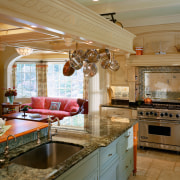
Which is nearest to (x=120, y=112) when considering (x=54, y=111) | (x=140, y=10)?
(x=140, y=10)

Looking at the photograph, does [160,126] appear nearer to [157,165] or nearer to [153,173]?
[157,165]

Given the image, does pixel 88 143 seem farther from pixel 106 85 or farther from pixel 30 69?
pixel 30 69

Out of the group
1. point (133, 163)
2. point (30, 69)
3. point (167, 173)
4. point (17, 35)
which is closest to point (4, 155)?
point (17, 35)

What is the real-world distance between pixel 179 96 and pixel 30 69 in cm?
620

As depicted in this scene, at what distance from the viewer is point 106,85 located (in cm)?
556

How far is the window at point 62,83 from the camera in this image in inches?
347

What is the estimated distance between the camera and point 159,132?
15.5 feet

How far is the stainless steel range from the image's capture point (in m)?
4.57

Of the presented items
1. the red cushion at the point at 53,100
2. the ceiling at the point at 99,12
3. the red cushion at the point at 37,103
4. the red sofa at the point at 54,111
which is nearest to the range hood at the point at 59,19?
the ceiling at the point at 99,12

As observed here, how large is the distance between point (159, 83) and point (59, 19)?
430cm

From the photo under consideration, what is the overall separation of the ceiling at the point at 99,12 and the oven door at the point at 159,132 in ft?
7.15

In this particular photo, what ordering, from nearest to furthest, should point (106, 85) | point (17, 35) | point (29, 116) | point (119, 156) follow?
point (17, 35) → point (119, 156) → point (106, 85) → point (29, 116)

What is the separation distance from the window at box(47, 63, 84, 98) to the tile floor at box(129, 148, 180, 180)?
451 centimetres

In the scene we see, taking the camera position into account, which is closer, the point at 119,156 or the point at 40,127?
the point at 40,127
